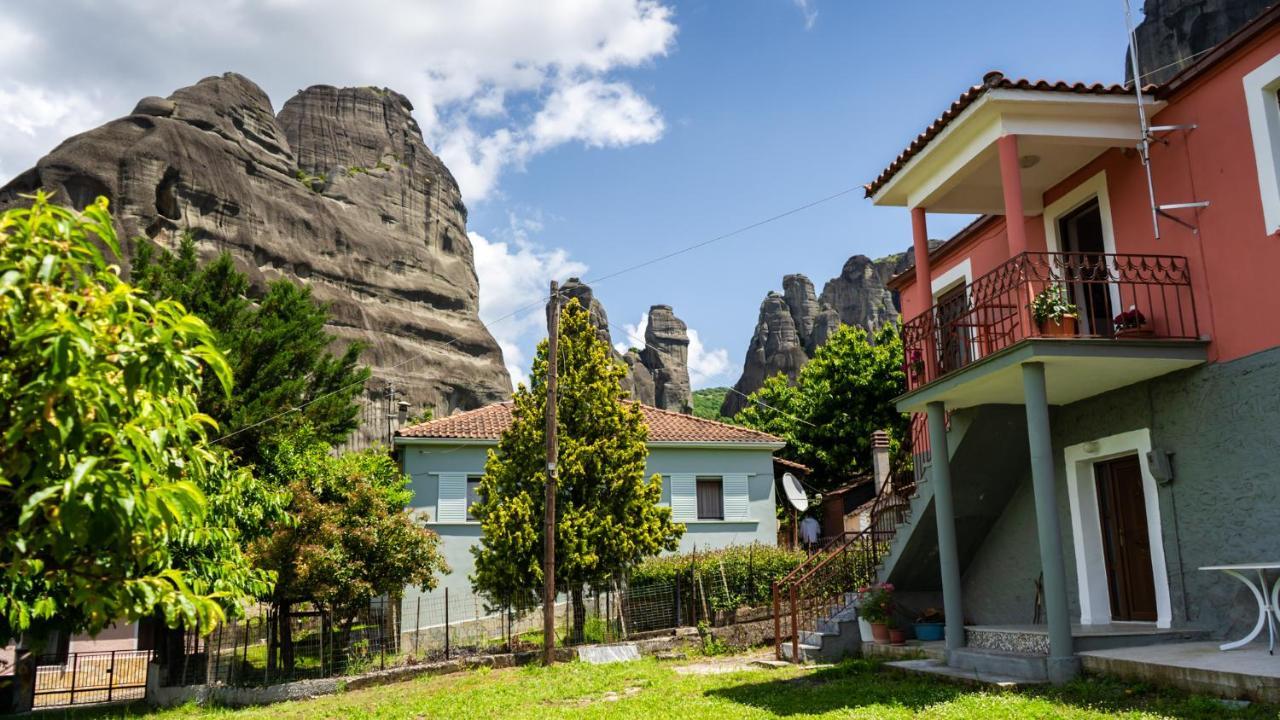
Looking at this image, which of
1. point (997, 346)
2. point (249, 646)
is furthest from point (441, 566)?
point (997, 346)

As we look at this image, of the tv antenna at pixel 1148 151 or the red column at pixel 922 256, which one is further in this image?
the red column at pixel 922 256

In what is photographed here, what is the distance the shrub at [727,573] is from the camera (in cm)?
1895

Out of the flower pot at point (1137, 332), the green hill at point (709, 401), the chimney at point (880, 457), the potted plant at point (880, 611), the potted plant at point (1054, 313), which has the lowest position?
the potted plant at point (880, 611)

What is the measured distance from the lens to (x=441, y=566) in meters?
17.2

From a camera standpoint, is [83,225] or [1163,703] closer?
[83,225]

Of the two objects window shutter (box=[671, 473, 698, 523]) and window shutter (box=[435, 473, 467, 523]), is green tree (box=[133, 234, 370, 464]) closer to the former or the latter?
window shutter (box=[435, 473, 467, 523])

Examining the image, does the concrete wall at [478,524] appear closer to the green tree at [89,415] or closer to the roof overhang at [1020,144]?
the roof overhang at [1020,144]

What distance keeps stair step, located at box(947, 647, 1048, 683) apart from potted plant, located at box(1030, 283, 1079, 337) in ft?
11.3

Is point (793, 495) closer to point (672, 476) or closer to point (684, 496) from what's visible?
point (684, 496)

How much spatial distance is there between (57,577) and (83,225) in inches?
54.4

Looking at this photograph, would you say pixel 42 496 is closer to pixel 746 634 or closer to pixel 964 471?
pixel 964 471

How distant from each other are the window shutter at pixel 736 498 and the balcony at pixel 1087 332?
47.3ft

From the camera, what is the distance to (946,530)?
37.7ft

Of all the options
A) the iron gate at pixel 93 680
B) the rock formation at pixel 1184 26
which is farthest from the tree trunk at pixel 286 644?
the rock formation at pixel 1184 26
